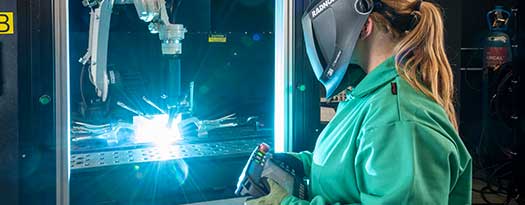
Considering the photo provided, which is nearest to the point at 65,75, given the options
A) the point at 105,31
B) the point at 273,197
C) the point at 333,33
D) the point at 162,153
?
the point at 105,31

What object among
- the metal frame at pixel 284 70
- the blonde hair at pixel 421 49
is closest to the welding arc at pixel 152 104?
the metal frame at pixel 284 70

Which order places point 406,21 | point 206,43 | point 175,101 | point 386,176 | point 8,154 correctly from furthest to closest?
point 206,43
point 175,101
point 8,154
point 406,21
point 386,176

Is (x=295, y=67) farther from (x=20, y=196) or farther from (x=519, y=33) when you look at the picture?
(x=519, y=33)

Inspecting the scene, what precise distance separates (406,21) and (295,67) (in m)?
0.75

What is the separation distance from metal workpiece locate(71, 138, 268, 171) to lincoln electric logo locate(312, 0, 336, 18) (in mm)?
868

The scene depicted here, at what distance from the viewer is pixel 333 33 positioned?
1.31 m

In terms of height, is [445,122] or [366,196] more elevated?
[445,122]

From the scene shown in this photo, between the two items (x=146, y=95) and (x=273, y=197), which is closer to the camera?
(x=273, y=197)

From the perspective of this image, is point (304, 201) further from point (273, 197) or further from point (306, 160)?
point (306, 160)

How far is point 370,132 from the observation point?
110 centimetres

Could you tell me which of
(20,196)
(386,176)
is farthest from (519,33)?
(20,196)

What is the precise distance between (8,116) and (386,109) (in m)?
1.20

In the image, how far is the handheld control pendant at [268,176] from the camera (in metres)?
1.54

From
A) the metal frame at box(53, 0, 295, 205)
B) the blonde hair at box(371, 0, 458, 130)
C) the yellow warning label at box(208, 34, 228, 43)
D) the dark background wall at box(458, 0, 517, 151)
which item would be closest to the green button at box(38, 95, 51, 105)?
the metal frame at box(53, 0, 295, 205)
